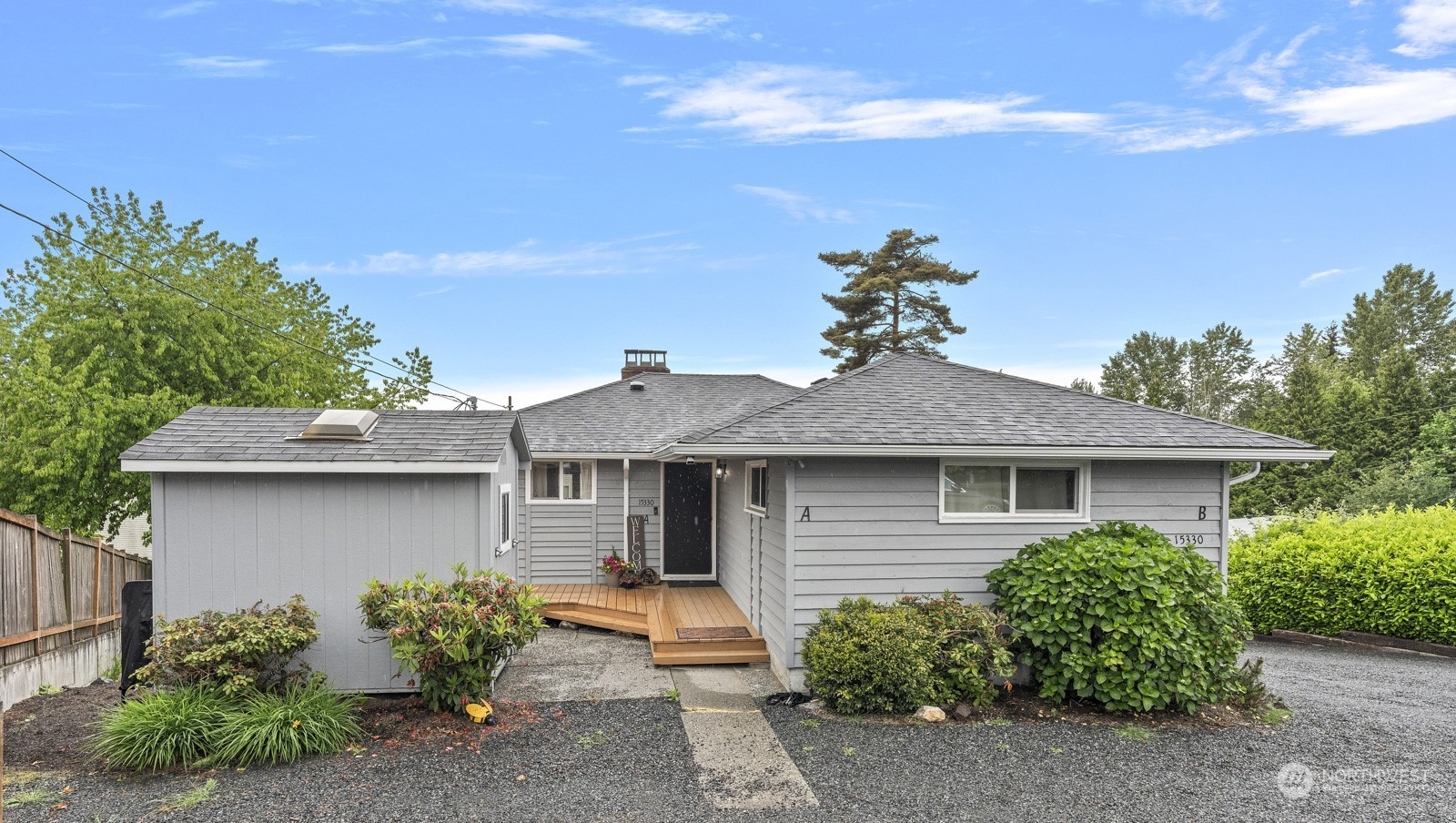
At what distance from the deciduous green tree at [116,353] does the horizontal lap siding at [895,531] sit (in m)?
11.4

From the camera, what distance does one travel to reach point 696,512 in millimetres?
12688

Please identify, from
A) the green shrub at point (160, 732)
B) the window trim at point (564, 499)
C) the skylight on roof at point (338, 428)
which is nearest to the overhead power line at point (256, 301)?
the window trim at point (564, 499)

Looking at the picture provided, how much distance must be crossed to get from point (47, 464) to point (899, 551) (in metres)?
13.1

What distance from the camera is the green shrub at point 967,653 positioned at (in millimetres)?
6742

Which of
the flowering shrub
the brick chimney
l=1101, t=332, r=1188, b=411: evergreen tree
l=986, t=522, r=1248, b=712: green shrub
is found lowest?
the flowering shrub

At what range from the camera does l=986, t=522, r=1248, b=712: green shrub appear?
21.3 feet

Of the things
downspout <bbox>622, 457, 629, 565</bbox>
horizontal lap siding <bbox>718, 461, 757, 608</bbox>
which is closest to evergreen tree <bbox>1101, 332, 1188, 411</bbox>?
horizontal lap siding <bbox>718, 461, 757, 608</bbox>

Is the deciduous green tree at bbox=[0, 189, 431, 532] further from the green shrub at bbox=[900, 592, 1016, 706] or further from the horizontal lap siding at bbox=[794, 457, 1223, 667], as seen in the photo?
the green shrub at bbox=[900, 592, 1016, 706]

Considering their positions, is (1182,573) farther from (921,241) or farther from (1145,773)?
(921,241)

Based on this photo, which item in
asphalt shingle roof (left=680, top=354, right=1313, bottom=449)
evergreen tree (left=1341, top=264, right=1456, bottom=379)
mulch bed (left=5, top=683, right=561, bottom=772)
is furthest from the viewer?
evergreen tree (left=1341, top=264, right=1456, bottom=379)

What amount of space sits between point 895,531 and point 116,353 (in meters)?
13.7
